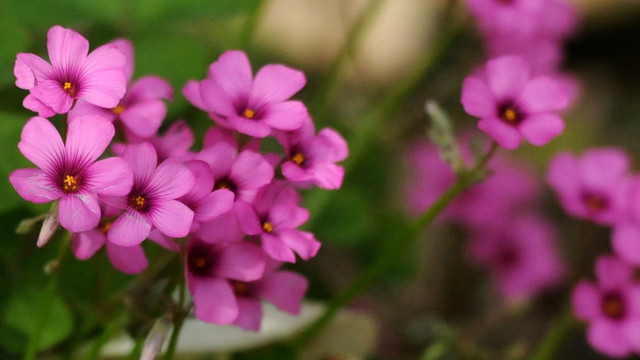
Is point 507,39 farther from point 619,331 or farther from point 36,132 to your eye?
point 36,132

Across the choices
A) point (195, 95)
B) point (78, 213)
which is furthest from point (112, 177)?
point (195, 95)

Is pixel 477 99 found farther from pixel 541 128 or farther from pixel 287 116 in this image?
pixel 287 116

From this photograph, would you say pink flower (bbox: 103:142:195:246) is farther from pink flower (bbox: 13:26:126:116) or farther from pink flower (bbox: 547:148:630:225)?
pink flower (bbox: 547:148:630:225)

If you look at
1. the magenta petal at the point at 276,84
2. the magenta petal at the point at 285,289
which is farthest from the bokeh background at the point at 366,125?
the magenta petal at the point at 276,84

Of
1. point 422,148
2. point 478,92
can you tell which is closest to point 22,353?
point 478,92

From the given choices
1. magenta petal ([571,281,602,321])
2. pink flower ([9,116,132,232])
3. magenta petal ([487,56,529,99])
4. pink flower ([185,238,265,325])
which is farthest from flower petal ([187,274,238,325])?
magenta petal ([571,281,602,321])
